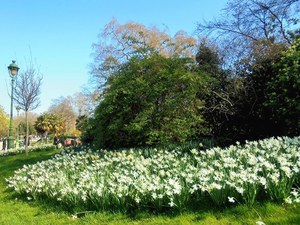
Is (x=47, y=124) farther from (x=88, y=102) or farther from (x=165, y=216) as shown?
(x=165, y=216)

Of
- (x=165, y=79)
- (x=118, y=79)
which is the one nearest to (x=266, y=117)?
(x=165, y=79)

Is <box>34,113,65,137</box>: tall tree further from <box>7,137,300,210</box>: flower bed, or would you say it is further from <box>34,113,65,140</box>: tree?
<box>7,137,300,210</box>: flower bed

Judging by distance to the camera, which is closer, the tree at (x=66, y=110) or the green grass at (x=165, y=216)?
the green grass at (x=165, y=216)

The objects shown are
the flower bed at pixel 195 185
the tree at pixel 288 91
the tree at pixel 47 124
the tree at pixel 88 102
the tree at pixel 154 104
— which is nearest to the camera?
the flower bed at pixel 195 185

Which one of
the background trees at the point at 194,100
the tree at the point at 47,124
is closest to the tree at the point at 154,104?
the background trees at the point at 194,100

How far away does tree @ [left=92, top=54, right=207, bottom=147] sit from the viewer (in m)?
8.25

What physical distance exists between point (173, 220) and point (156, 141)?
471cm

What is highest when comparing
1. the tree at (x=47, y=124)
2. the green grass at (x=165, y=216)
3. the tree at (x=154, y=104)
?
the tree at (x=47, y=124)

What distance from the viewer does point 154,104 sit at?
27.6ft

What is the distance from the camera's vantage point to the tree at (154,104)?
8.25 m

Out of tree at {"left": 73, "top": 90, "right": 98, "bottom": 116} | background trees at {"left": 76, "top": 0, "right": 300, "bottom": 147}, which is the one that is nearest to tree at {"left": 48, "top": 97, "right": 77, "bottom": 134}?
tree at {"left": 73, "top": 90, "right": 98, "bottom": 116}

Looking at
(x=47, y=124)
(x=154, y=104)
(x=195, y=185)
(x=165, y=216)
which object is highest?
(x=47, y=124)

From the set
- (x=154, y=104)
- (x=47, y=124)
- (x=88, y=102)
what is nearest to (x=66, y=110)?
(x=47, y=124)

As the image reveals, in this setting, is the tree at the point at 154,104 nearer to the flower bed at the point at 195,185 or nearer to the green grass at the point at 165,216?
the flower bed at the point at 195,185
